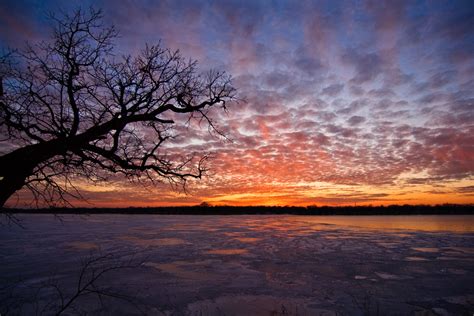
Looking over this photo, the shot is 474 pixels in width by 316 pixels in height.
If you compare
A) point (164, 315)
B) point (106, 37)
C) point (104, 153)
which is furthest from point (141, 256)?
point (106, 37)

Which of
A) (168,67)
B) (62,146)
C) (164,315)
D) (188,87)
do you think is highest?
(168,67)

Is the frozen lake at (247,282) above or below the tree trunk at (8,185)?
below

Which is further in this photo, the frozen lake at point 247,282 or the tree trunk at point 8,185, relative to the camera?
the frozen lake at point 247,282

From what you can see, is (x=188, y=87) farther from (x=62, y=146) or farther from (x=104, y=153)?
(x=62, y=146)

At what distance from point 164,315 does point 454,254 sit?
1054 cm

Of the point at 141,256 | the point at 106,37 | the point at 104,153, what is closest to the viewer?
the point at 104,153

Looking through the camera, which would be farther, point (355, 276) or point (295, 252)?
point (295, 252)

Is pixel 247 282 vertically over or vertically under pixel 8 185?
under

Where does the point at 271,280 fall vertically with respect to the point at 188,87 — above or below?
below

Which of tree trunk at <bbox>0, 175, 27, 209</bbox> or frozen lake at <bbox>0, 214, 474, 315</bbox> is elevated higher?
tree trunk at <bbox>0, 175, 27, 209</bbox>

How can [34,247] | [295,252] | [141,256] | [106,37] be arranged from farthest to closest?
[34,247]
[295,252]
[141,256]
[106,37]

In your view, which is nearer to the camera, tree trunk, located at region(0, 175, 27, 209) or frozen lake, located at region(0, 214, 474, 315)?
tree trunk, located at region(0, 175, 27, 209)

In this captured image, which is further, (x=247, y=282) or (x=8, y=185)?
(x=247, y=282)

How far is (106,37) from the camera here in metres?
5.54
